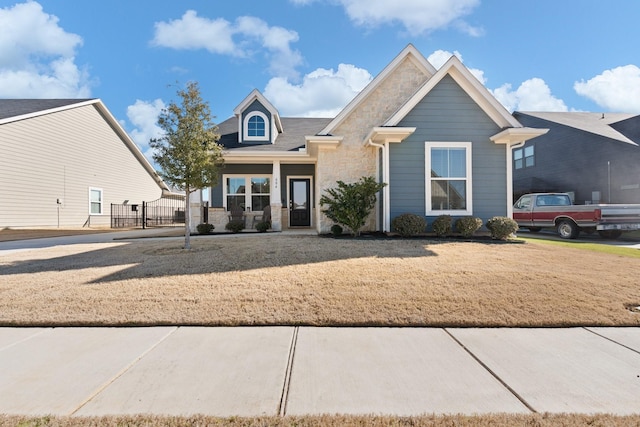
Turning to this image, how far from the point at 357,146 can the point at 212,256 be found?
639 cm

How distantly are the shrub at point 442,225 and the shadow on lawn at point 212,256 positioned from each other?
74 cm

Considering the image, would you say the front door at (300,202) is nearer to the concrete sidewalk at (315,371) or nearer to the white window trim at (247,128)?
the white window trim at (247,128)

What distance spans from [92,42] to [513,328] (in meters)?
19.5

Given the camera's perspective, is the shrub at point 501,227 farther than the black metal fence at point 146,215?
No

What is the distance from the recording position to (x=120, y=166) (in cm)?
2075

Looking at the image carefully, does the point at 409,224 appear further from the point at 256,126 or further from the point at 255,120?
the point at 255,120

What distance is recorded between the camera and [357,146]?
10539mm

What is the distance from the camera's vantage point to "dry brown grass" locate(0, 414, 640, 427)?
1800 millimetres

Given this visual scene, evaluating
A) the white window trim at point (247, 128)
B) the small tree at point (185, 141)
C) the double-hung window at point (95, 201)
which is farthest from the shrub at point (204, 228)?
the double-hung window at point (95, 201)

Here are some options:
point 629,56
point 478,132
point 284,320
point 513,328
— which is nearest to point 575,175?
point 629,56

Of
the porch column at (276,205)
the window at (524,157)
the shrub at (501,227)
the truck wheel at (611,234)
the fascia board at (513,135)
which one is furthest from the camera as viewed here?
the window at (524,157)

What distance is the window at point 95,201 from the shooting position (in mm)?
18375

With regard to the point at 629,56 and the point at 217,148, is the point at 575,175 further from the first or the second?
the point at 217,148

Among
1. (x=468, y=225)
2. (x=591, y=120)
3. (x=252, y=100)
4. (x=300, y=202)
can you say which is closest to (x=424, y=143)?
(x=468, y=225)
